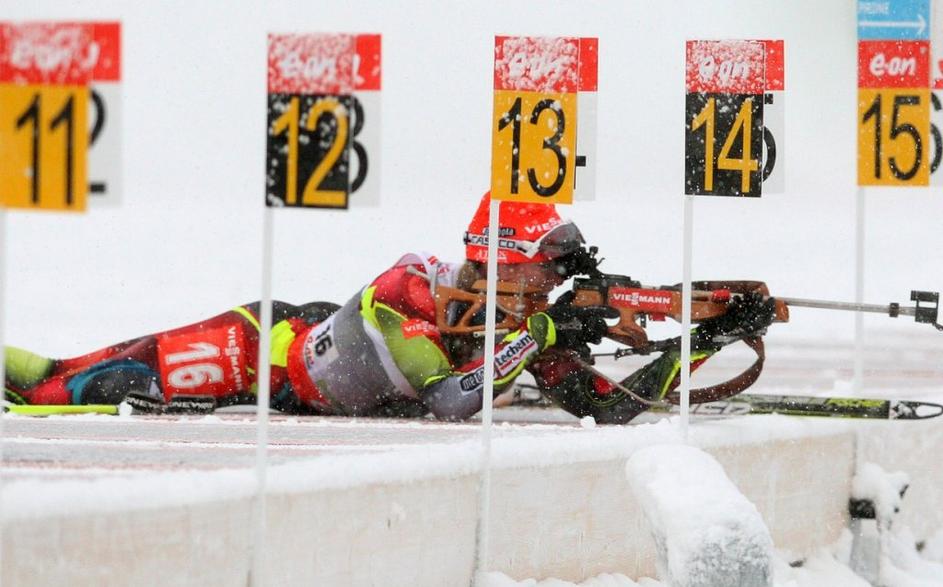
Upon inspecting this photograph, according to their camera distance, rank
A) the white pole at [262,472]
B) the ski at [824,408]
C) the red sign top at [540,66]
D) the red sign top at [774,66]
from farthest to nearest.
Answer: the ski at [824,408] → the red sign top at [774,66] → the red sign top at [540,66] → the white pole at [262,472]

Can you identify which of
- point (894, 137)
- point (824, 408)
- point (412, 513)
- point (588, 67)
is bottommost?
point (412, 513)

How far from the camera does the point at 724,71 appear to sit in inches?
290

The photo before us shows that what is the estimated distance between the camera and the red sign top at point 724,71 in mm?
7363

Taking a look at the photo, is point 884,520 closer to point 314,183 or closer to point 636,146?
point 314,183

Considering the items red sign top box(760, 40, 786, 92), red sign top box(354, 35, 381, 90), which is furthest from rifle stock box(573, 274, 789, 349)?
red sign top box(354, 35, 381, 90)

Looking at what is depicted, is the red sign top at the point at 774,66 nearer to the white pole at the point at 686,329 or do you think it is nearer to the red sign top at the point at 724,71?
the red sign top at the point at 724,71

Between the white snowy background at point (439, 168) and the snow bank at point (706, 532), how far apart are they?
12.6 metres

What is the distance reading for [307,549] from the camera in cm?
564

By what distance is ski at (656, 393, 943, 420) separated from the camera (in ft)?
29.0

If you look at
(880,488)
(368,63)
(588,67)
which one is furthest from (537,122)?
(880,488)

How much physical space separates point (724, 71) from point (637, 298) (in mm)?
1863

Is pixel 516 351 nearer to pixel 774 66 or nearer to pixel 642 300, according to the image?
pixel 642 300

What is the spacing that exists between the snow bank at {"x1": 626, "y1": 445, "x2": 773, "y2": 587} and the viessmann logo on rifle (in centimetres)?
278

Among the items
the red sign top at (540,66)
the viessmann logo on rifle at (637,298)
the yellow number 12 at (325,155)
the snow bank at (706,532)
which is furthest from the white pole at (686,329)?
the yellow number 12 at (325,155)
